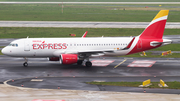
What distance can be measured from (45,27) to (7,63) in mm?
40106

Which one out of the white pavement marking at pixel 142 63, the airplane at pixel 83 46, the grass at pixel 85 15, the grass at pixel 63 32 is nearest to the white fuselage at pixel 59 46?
the airplane at pixel 83 46

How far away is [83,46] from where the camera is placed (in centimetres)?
4309

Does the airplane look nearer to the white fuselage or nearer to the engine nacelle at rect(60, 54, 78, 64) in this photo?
the white fuselage

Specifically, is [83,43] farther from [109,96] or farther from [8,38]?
[8,38]

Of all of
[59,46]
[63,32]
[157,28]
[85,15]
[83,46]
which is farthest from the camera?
[85,15]

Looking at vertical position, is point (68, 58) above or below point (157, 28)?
below

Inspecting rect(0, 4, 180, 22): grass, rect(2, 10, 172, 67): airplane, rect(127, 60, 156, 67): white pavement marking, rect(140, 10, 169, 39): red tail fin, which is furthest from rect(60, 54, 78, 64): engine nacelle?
rect(0, 4, 180, 22): grass

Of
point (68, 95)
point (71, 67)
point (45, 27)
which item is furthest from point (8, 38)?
point (68, 95)

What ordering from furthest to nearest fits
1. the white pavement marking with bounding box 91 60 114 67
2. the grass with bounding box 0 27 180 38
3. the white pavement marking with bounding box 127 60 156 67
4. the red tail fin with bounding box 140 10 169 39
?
the grass with bounding box 0 27 180 38, the white pavement marking with bounding box 91 60 114 67, the red tail fin with bounding box 140 10 169 39, the white pavement marking with bounding box 127 60 156 67

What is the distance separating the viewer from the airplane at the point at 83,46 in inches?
1651

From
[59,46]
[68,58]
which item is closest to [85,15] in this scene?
[59,46]

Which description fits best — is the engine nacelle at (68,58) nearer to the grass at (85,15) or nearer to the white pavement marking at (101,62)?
the white pavement marking at (101,62)

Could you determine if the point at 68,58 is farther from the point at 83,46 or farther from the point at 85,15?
the point at 85,15

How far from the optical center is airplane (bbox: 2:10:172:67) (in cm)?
4194
